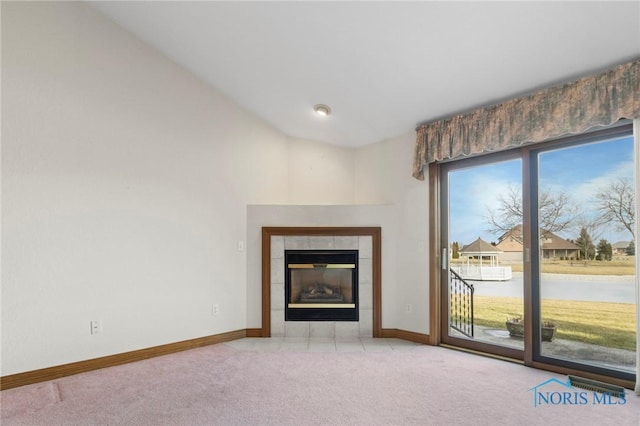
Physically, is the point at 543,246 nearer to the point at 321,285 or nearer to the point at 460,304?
the point at 460,304

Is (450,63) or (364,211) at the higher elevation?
(450,63)

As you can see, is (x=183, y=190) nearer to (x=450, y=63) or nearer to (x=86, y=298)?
(x=86, y=298)

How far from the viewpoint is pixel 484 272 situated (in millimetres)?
3943

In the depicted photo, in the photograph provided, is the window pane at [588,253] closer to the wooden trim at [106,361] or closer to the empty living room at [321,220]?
the empty living room at [321,220]

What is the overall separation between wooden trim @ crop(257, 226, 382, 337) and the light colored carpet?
2.79ft

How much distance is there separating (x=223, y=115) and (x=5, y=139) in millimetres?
2117

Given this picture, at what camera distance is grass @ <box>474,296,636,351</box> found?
2.99 meters

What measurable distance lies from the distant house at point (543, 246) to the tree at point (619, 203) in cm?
35

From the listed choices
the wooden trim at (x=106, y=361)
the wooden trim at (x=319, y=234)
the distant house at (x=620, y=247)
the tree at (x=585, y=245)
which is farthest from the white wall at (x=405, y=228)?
the wooden trim at (x=106, y=361)

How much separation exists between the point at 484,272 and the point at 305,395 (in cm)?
223

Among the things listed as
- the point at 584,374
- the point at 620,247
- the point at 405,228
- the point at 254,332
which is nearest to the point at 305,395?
the point at 254,332

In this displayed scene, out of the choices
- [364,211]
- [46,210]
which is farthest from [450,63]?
[46,210]

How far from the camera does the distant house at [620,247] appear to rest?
9.87 feet

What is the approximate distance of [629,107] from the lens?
8.87ft
